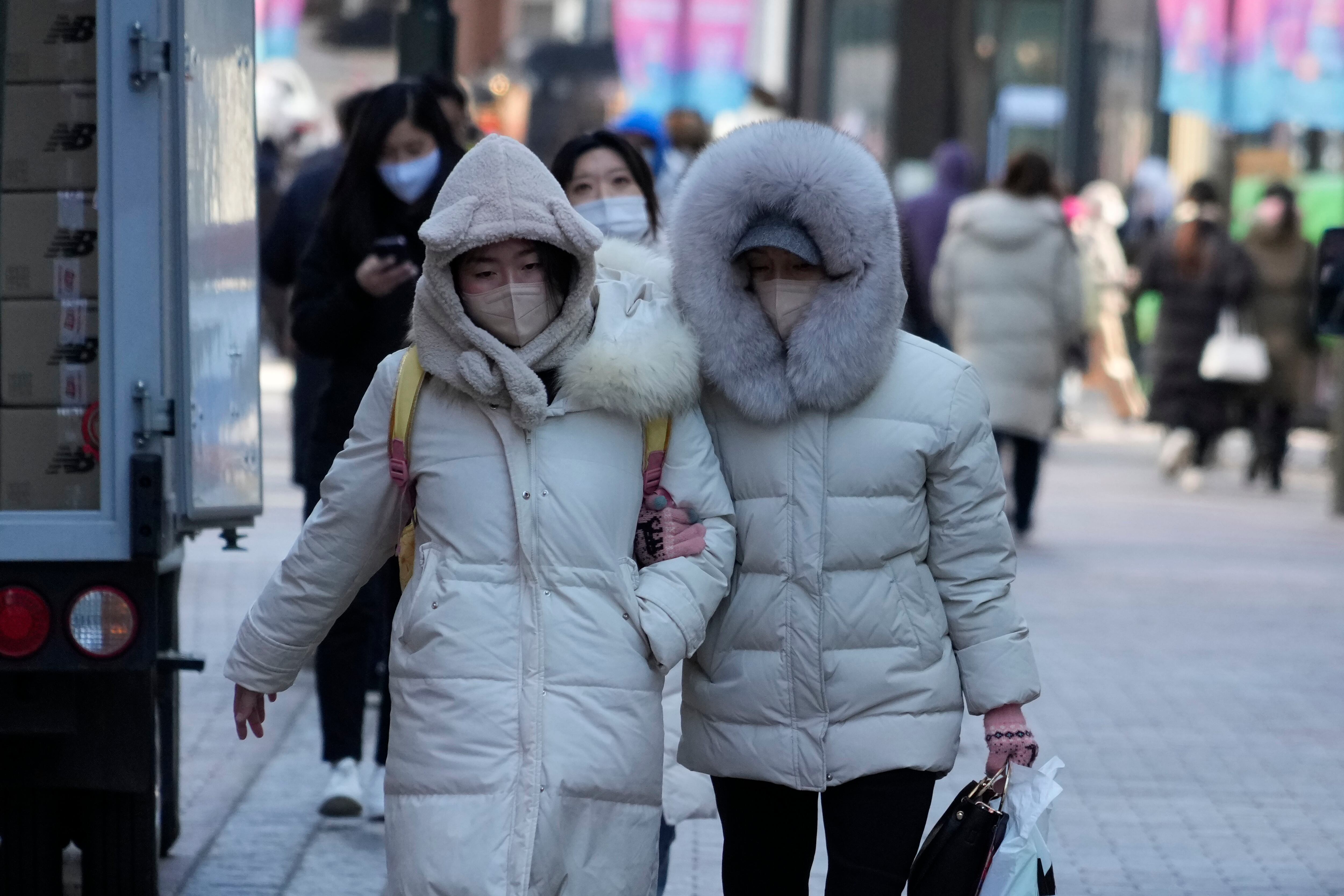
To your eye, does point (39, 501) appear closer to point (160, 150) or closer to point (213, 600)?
point (160, 150)

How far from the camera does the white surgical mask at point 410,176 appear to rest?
220 inches

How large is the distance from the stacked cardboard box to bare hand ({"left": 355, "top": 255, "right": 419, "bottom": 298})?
0.86 m

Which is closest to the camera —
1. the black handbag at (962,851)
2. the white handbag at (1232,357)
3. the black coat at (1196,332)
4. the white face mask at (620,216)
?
the black handbag at (962,851)

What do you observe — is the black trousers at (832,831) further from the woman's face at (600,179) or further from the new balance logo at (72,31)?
the new balance logo at (72,31)

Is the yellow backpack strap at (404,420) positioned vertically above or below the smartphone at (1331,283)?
below

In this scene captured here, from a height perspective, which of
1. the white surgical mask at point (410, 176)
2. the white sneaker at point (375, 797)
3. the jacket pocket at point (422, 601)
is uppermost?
the white surgical mask at point (410, 176)

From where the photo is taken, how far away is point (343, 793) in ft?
19.1

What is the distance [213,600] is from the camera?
9.09 metres

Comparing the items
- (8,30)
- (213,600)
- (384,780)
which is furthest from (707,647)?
(213,600)

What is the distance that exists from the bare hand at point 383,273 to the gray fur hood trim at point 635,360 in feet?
5.65

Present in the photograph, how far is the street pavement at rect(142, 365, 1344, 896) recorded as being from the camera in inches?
218

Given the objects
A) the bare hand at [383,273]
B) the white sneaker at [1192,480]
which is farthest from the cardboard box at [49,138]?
the white sneaker at [1192,480]

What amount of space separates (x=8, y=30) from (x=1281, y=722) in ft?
16.2

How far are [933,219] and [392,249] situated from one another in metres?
7.86
